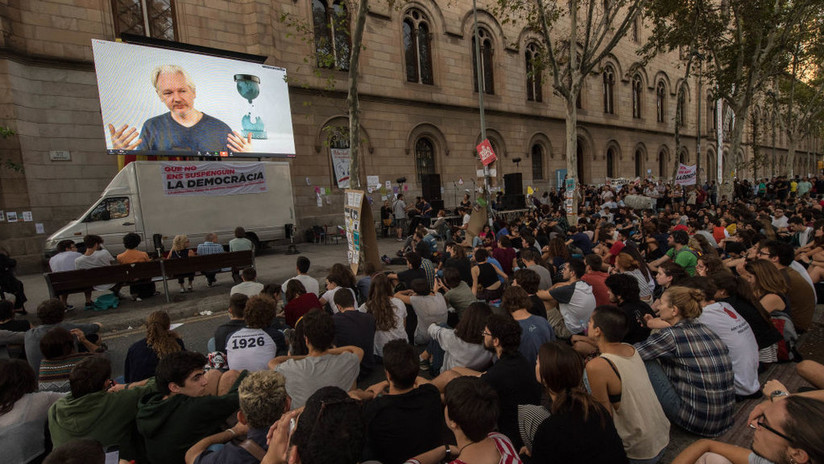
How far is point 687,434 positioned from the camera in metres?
3.39

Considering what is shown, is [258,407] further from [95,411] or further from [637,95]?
[637,95]

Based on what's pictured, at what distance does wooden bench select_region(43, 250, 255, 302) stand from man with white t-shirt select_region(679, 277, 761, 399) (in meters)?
8.62

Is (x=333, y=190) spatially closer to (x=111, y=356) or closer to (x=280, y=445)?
(x=111, y=356)

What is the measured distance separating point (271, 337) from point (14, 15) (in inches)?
601

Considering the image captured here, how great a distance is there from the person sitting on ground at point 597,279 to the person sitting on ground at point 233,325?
4.18 metres

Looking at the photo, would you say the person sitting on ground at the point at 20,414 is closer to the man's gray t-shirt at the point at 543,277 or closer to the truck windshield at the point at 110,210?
the man's gray t-shirt at the point at 543,277

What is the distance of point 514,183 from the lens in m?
19.5

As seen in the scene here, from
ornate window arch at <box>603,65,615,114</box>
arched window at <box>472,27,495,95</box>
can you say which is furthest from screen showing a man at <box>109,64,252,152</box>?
ornate window arch at <box>603,65,615,114</box>

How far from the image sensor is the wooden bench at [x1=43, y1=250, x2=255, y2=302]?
7305 mm

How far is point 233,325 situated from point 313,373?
166 centimetres

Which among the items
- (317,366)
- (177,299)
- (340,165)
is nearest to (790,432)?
(317,366)

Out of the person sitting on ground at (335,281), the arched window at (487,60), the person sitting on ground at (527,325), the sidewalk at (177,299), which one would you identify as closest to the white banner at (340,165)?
the sidewalk at (177,299)

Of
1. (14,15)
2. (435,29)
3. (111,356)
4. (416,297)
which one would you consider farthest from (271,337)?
(435,29)

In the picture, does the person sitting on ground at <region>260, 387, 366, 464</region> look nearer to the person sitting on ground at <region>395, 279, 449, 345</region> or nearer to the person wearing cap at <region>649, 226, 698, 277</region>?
the person sitting on ground at <region>395, 279, 449, 345</region>
